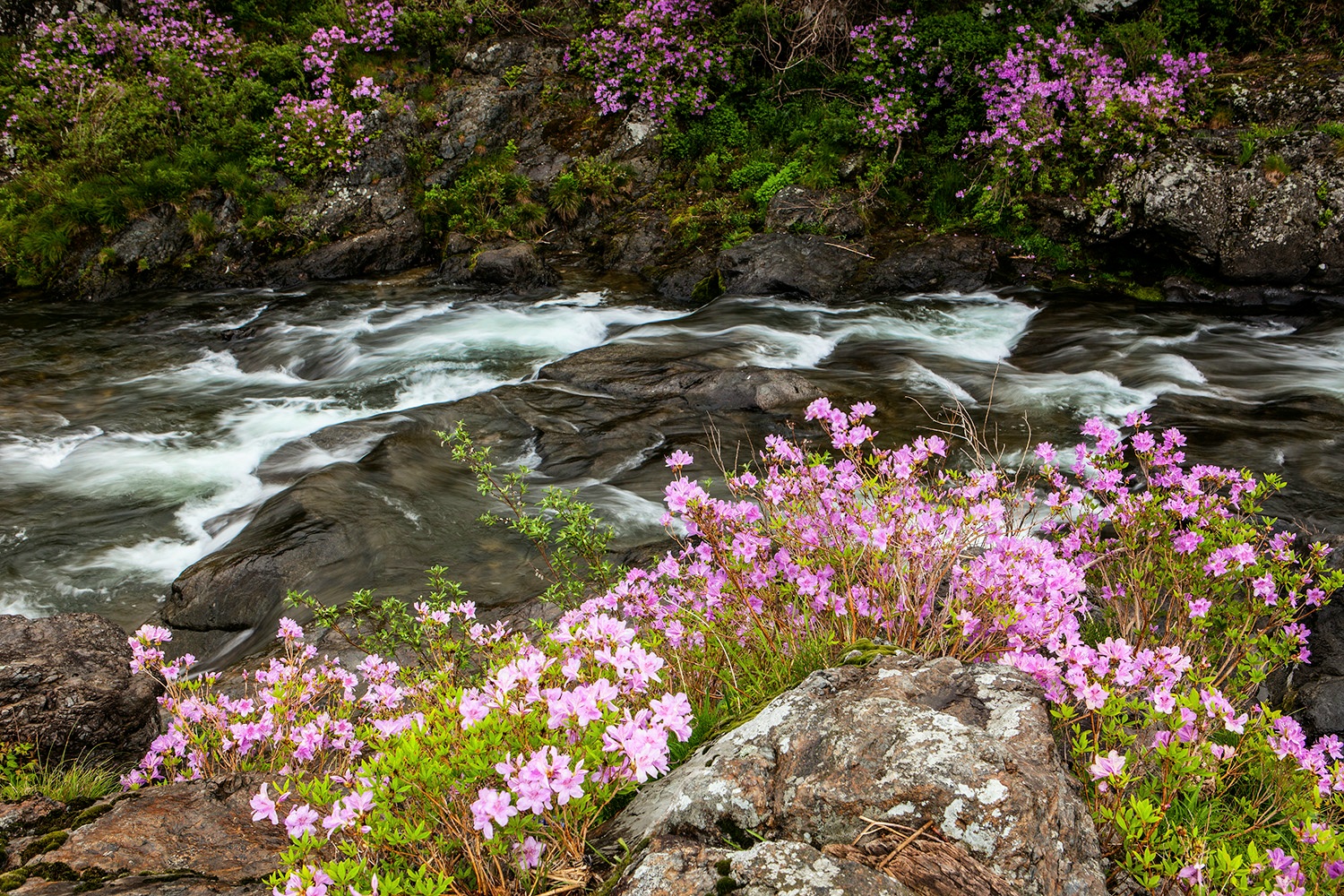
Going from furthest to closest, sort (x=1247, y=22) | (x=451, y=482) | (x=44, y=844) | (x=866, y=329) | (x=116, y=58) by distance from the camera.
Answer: (x=116, y=58)
(x=1247, y=22)
(x=866, y=329)
(x=451, y=482)
(x=44, y=844)

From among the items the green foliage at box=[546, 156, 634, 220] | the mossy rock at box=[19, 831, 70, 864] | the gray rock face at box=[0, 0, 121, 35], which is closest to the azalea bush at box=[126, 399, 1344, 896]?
the mossy rock at box=[19, 831, 70, 864]

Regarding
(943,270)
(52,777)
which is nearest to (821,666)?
(52,777)

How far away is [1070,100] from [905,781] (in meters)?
12.8

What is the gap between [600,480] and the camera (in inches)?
290

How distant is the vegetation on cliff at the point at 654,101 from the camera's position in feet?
39.6

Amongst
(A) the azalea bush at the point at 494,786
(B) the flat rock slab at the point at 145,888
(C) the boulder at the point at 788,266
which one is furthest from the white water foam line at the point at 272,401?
(A) the azalea bush at the point at 494,786

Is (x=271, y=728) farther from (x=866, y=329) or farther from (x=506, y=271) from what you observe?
(x=506, y=271)

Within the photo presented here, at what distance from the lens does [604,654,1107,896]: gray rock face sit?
195cm

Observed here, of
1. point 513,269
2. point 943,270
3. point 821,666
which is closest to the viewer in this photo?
point 821,666

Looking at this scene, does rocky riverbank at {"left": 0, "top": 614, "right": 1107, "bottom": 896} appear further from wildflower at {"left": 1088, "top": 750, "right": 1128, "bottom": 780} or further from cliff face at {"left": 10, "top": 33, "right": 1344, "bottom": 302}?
cliff face at {"left": 10, "top": 33, "right": 1344, "bottom": 302}

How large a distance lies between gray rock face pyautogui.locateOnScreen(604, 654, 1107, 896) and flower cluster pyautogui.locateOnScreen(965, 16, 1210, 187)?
11.7 meters

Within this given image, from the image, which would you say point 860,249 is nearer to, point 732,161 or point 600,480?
point 732,161

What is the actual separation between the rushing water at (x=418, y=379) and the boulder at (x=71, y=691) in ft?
5.87

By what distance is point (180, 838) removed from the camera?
259cm
